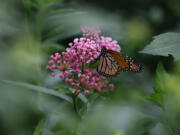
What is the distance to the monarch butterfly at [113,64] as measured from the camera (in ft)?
8.52

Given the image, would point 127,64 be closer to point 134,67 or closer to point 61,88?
point 134,67

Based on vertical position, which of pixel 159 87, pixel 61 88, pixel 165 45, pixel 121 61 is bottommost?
pixel 61 88

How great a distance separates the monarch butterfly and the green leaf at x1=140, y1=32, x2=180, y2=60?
0.44m

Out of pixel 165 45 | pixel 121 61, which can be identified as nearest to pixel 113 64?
pixel 121 61

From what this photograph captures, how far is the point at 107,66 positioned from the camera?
2.72 metres

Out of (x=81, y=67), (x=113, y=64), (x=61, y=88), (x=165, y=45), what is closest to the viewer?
(x=165, y=45)

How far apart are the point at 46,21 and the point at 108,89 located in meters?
1.38

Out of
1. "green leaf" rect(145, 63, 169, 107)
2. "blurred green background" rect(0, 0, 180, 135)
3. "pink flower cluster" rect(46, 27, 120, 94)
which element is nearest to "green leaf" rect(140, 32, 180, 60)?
"blurred green background" rect(0, 0, 180, 135)

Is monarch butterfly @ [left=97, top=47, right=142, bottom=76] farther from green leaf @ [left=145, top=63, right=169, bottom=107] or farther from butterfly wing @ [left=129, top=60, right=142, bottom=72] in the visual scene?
green leaf @ [left=145, top=63, right=169, bottom=107]

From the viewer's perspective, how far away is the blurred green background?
151 centimetres

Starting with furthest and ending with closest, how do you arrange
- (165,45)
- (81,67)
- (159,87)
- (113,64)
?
(113,64) → (81,67) → (165,45) → (159,87)

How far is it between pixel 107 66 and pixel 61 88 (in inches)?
16.8

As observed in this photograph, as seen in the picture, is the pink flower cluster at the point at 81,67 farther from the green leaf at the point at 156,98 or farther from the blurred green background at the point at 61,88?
the green leaf at the point at 156,98

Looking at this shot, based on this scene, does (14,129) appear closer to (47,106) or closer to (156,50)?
(47,106)
